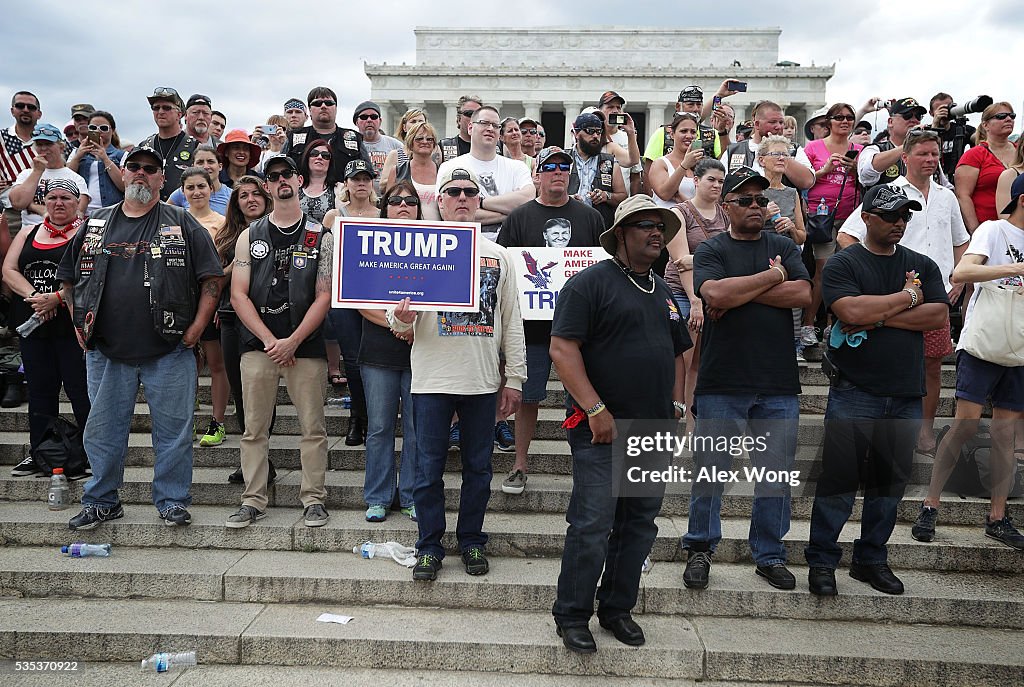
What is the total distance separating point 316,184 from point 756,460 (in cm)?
496

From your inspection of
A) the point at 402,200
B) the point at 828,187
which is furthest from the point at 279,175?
the point at 828,187

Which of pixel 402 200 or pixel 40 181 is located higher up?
pixel 40 181

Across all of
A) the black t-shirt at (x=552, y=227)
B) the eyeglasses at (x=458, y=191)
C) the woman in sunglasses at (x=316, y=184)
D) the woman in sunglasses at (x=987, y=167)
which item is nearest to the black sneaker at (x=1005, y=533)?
the woman in sunglasses at (x=987, y=167)

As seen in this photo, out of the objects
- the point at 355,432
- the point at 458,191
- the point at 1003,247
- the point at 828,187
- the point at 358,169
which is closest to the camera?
the point at 458,191

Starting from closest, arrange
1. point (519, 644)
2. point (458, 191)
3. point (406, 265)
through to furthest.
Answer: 1. point (519, 644)
2. point (406, 265)
3. point (458, 191)

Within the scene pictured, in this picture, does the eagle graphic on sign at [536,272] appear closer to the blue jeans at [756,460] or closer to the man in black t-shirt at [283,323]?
the man in black t-shirt at [283,323]

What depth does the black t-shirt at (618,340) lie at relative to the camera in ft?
13.1

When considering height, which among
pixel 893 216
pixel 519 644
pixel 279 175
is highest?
pixel 279 175

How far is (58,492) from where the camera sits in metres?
5.68

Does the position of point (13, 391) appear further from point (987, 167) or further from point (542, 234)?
point (987, 167)

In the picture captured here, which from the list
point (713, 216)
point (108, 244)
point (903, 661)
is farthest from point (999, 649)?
point (108, 244)

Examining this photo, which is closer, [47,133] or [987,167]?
[987,167]

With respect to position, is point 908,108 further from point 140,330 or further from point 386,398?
point 140,330

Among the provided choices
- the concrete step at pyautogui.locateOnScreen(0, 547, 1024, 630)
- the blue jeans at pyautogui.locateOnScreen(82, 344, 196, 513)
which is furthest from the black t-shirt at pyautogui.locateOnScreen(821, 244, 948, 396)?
the blue jeans at pyautogui.locateOnScreen(82, 344, 196, 513)
